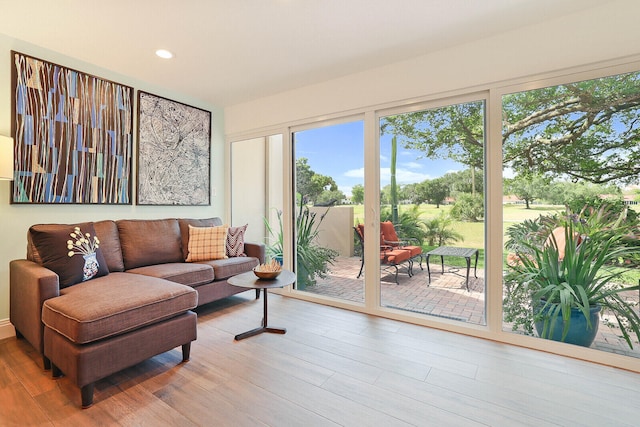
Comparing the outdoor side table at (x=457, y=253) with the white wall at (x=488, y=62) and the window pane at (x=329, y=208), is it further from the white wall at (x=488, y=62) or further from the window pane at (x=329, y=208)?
the white wall at (x=488, y=62)

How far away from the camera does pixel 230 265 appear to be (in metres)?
3.24

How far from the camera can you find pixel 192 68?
3070 millimetres

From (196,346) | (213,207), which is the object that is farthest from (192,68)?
(196,346)

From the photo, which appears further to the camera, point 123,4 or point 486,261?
point 486,261

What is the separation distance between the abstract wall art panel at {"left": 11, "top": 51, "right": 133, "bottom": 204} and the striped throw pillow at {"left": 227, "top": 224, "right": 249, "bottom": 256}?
1.18 metres

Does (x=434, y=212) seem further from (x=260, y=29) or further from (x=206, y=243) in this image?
(x=206, y=243)

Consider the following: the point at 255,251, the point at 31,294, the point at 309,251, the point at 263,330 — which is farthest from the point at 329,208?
the point at 31,294

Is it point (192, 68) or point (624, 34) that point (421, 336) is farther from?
point (192, 68)

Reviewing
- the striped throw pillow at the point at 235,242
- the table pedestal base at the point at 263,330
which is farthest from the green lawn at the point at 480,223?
the striped throw pillow at the point at 235,242

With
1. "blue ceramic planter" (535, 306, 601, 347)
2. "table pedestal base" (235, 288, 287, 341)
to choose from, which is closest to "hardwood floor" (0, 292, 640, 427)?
"table pedestal base" (235, 288, 287, 341)

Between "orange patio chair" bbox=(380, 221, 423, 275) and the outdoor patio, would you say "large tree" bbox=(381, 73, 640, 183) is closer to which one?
"orange patio chair" bbox=(380, 221, 423, 275)

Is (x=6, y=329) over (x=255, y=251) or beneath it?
beneath

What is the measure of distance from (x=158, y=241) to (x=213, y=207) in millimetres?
1138

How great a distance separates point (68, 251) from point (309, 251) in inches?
92.0
